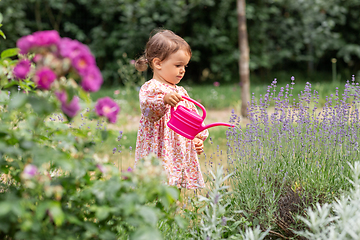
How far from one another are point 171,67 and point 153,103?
0.37 metres

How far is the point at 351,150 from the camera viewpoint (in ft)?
7.55

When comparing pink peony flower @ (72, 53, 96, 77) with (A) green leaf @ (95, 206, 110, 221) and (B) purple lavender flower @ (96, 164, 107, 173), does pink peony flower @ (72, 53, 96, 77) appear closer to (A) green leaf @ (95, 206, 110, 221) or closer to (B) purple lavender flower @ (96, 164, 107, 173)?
(B) purple lavender flower @ (96, 164, 107, 173)

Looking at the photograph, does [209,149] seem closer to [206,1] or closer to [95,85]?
[95,85]

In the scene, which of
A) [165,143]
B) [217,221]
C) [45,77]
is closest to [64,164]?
[45,77]

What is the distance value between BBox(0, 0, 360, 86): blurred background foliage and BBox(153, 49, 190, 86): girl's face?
27.6ft

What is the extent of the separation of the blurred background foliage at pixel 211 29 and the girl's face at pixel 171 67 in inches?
331

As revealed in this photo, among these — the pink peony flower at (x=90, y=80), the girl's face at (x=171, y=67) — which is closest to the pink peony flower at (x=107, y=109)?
the pink peony flower at (x=90, y=80)

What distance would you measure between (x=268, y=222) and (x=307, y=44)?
1248 cm

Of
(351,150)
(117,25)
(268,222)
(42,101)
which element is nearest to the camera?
(42,101)

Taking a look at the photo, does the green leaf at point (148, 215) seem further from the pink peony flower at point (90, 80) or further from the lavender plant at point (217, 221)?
the lavender plant at point (217, 221)

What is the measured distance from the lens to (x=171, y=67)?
96.2 inches

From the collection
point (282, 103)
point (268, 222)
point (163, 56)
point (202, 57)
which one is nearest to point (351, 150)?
point (282, 103)

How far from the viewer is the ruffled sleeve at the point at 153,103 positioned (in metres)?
2.21

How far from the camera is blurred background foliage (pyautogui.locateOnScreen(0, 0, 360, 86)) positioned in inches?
440
